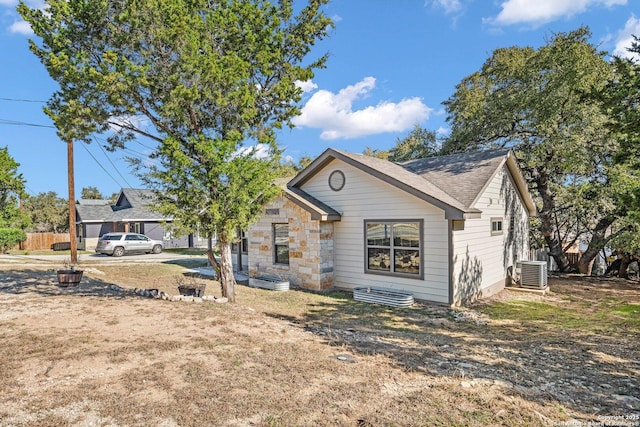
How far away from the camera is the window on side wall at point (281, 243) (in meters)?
13.1

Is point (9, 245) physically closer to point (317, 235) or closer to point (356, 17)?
point (317, 235)

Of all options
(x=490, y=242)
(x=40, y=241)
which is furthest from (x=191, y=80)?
(x=40, y=241)

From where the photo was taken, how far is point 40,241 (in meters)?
32.0

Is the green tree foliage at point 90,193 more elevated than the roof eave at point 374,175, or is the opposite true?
the green tree foliage at point 90,193

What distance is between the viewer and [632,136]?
6359mm

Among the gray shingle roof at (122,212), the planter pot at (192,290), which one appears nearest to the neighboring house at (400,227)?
the planter pot at (192,290)

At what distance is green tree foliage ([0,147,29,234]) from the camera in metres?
26.1

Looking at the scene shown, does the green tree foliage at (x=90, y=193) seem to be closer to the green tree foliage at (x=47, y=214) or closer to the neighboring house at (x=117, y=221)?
the green tree foliage at (x=47, y=214)

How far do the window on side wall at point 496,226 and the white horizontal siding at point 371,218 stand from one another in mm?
3322

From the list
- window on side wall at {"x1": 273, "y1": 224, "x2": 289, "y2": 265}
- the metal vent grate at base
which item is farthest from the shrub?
the metal vent grate at base

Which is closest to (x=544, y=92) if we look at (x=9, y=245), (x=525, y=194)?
(x=525, y=194)

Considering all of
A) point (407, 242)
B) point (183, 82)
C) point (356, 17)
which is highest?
point (356, 17)

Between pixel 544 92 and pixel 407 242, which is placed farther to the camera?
pixel 544 92

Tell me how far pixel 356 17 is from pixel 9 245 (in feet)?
99.2
